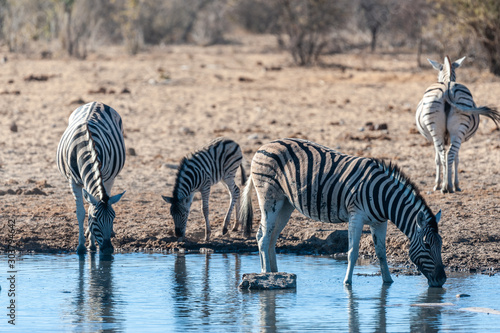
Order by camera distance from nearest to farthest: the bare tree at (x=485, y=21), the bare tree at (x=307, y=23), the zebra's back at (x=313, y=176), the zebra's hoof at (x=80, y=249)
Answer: the zebra's back at (x=313, y=176) → the zebra's hoof at (x=80, y=249) → the bare tree at (x=485, y=21) → the bare tree at (x=307, y=23)

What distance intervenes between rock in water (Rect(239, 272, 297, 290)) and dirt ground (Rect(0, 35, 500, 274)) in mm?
1531

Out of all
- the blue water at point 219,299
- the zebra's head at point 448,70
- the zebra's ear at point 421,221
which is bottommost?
the blue water at point 219,299

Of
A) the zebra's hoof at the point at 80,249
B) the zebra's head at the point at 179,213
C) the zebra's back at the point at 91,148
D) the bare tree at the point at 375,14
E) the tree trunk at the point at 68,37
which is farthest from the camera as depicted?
the bare tree at the point at 375,14

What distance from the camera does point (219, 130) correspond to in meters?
13.7

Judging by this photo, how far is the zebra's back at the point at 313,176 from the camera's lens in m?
6.11

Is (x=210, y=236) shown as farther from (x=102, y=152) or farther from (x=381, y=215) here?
(x=381, y=215)

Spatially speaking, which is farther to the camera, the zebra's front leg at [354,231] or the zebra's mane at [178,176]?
the zebra's mane at [178,176]

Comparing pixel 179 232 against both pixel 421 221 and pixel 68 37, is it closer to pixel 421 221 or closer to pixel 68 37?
pixel 421 221

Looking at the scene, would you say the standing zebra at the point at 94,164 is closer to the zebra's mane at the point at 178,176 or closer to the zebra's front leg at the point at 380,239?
the zebra's mane at the point at 178,176

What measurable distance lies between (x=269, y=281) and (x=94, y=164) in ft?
7.30

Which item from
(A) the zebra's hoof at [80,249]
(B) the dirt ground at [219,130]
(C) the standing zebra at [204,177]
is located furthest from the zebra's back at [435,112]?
(A) the zebra's hoof at [80,249]

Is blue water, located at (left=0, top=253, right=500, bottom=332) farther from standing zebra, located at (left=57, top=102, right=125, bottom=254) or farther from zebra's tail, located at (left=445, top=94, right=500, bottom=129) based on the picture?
zebra's tail, located at (left=445, top=94, right=500, bottom=129)

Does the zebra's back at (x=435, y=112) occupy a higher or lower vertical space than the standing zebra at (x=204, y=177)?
higher

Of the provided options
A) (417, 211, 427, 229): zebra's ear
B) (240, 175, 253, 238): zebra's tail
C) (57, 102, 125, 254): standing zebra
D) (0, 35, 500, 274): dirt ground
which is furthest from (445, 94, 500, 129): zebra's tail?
(57, 102, 125, 254): standing zebra
